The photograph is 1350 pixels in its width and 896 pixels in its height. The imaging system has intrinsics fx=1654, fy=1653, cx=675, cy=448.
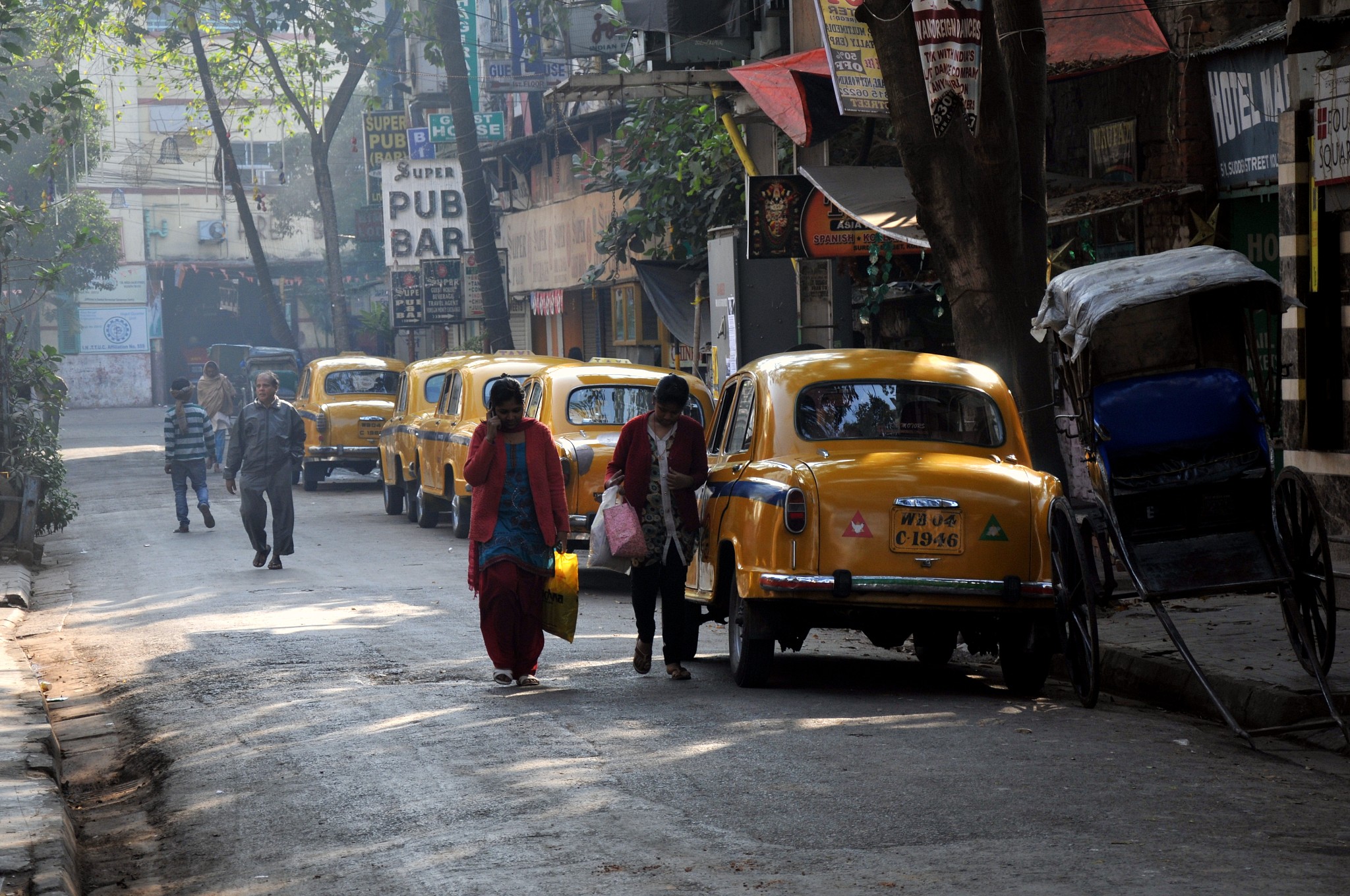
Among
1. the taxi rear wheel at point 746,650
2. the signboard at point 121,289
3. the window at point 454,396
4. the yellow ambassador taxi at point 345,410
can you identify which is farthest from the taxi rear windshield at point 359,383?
the signboard at point 121,289

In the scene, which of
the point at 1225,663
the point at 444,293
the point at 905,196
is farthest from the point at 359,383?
the point at 1225,663

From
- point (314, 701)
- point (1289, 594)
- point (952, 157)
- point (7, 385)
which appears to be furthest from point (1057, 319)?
point (7, 385)

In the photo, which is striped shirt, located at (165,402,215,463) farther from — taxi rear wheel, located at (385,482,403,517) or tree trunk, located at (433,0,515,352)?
tree trunk, located at (433,0,515,352)

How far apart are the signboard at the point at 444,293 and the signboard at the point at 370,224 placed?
8761 millimetres

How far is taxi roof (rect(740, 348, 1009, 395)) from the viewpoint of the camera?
947 cm

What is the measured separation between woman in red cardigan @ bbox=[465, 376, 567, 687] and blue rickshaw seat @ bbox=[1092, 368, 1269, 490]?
9.83 feet

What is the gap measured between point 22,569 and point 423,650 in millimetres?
7271

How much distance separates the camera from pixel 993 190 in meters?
11.1

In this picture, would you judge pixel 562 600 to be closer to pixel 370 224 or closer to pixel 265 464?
pixel 265 464

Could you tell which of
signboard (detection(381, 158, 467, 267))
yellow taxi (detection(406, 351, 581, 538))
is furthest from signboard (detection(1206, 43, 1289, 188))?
signboard (detection(381, 158, 467, 267))

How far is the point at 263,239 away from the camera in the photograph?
6594 centimetres

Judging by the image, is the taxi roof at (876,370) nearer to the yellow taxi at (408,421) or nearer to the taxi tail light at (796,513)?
the taxi tail light at (796,513)

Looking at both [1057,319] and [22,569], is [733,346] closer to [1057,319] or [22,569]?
[22,569]

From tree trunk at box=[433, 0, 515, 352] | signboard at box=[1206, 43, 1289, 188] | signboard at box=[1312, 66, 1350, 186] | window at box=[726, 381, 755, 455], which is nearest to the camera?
window at box=[726, 381, 755, 455]
